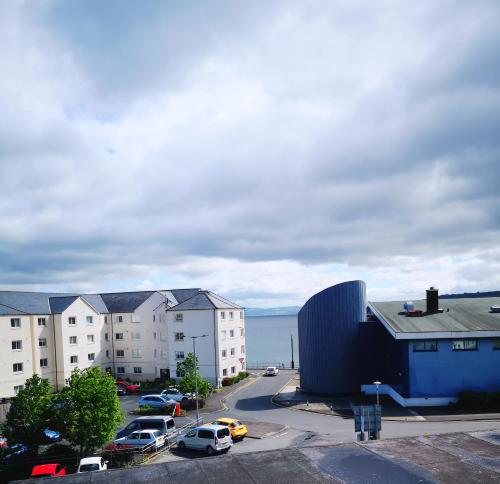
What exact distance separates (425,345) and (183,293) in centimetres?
4087

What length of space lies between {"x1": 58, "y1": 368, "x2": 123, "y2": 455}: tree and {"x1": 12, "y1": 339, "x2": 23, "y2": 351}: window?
27334 millimetres

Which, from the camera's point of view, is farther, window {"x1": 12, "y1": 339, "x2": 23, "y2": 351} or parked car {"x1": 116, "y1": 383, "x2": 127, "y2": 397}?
parked car {"x1": 116, "y1": 383, "x2": 127, "y2": 397}

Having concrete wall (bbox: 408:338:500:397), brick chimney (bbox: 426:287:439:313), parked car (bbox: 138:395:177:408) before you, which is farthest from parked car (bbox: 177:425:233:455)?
brick chimney (bbox: 426:287:439:313)

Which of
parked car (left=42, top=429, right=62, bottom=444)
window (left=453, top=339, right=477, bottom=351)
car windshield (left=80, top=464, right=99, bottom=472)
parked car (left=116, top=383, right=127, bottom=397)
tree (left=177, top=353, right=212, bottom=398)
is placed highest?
window (left=453, top=339, right=477, bottom=351)

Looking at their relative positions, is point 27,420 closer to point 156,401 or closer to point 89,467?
point 89,467

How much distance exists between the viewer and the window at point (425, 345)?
129 ft

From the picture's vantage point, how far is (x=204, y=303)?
61.3 metres

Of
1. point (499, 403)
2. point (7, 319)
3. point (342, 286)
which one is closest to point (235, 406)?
point (342, 286)

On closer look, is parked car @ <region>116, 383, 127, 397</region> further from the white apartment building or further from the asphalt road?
the asphalt road

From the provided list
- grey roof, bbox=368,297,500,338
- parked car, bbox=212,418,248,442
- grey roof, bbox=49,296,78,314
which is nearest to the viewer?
parked car, bbox=212,418,248,442

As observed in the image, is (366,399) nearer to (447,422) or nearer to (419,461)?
(447,422)

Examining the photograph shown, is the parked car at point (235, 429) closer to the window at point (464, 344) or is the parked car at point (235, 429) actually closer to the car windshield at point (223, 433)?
the car windshield at point (223, 433)

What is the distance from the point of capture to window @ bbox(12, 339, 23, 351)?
5219cm

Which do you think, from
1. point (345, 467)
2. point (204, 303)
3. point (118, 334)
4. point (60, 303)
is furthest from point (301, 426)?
point (118, 334)
